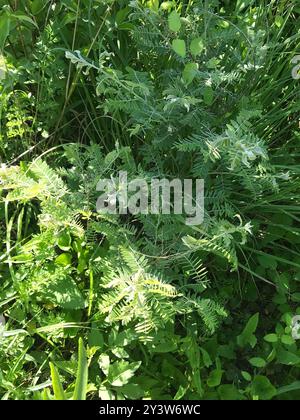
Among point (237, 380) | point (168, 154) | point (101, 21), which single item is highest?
point (101, 21)

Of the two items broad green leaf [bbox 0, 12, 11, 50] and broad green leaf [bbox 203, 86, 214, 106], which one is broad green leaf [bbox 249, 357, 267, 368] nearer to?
broad green leaf [bbox 203, 86, 214, 106]

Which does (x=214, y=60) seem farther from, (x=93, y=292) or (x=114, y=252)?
(x=93, y=292)

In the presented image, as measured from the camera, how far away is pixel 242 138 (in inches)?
43.3

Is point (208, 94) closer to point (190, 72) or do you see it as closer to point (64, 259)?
point (190, 72)

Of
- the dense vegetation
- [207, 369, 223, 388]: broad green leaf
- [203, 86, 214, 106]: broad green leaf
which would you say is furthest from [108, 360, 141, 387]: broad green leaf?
[203, 86, 214, 106]: broad green leaf

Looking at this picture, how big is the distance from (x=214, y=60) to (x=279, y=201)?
410 mm

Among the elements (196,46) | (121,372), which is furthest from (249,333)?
(196,46)

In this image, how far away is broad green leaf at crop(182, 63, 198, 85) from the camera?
3.79 ft

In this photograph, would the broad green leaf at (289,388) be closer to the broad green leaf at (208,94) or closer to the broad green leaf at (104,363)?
the broad green leaf at (104,363)

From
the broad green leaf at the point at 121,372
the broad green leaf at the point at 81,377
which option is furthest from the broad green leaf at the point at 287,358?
the broad green leaf at the point at 81,377

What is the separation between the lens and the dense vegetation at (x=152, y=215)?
3.77 feet

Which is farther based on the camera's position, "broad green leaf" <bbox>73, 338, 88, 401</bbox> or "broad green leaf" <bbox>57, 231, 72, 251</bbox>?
"broad green leaf" <bbox>57, 231, 72, 251</bbox>

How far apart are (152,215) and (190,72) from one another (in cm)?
31
